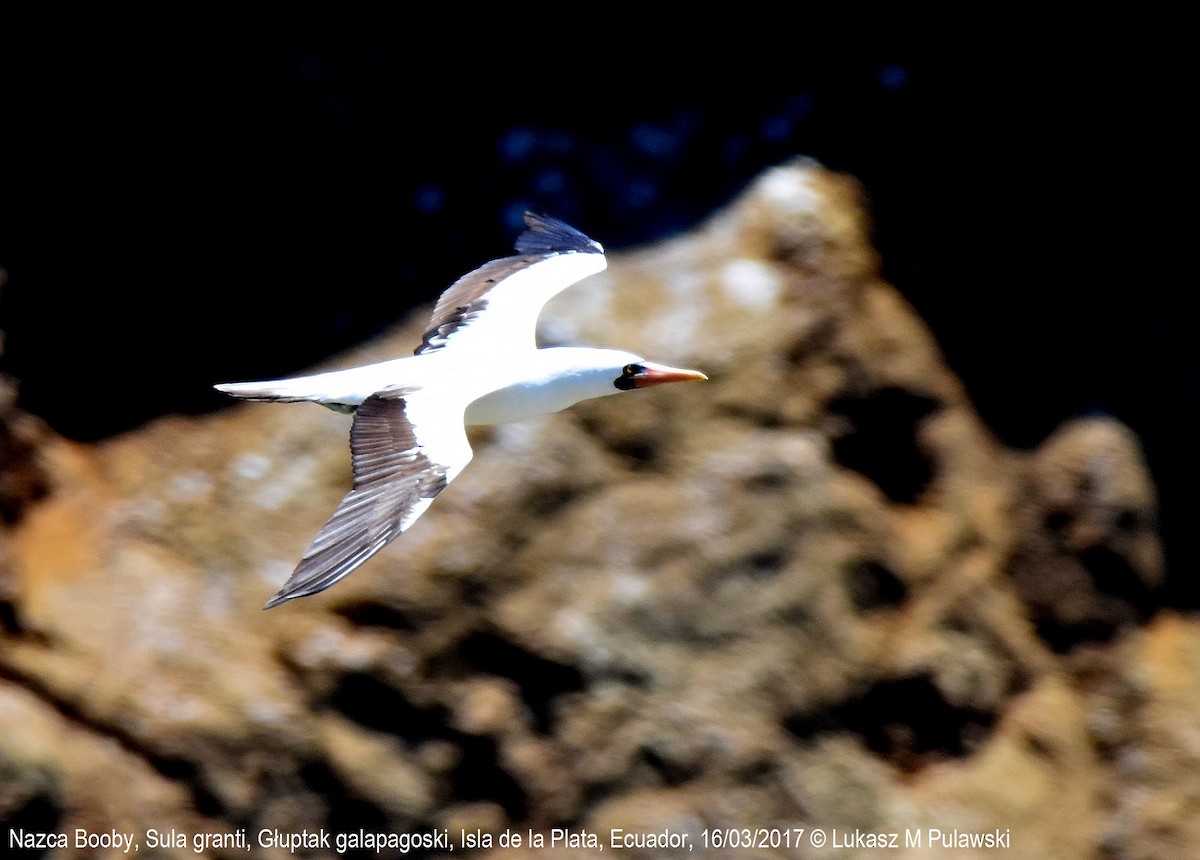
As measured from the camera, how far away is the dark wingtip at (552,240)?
7938 millimetres

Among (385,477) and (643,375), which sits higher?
(385,477)

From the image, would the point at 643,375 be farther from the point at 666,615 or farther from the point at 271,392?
the point at 666,615

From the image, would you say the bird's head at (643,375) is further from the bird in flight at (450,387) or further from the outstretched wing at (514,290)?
the outstretched wing at (514,290)

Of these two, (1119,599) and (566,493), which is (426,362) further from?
(1119,599)

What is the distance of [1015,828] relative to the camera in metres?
9.44

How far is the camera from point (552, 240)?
7.99 meters

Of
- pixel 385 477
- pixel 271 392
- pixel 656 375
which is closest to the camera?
pixel 385 477

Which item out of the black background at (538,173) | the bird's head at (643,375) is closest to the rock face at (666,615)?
the black background at (538,173)

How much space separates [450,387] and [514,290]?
129cm

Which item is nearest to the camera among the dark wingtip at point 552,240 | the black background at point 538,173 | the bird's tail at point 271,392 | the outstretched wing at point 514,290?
the bird's tail at point 271,392

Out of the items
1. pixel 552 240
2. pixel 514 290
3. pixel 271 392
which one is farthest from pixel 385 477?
pixel 552 240

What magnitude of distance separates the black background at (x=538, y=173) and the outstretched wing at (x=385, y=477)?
10.7 feet

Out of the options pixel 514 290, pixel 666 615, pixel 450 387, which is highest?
pixel 450 387

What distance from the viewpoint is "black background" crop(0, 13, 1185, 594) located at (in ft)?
30.9
